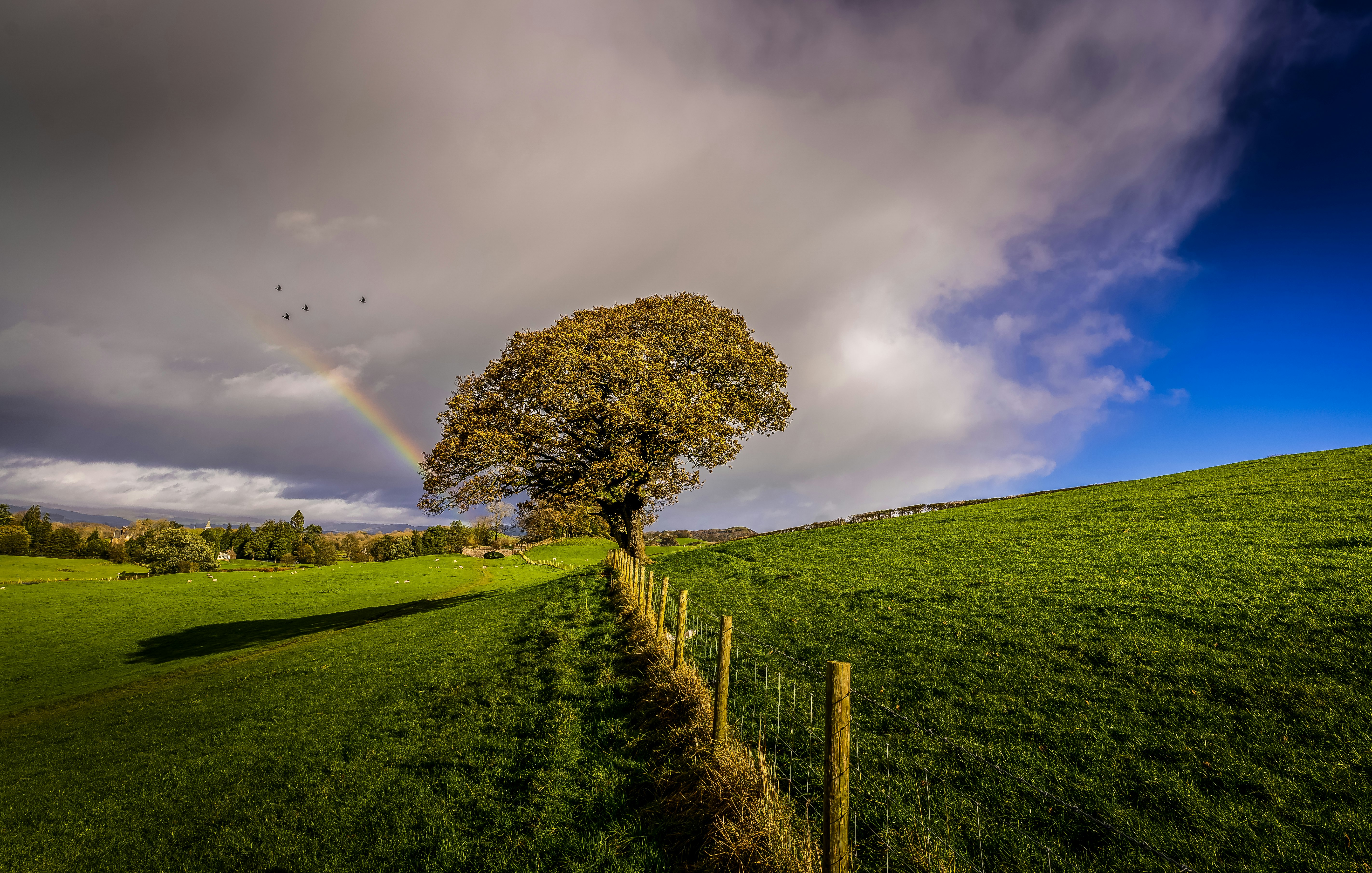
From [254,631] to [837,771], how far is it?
3750 cm

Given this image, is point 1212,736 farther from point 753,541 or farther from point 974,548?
point 753,541

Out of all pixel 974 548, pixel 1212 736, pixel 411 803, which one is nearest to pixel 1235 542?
pixel 974 548

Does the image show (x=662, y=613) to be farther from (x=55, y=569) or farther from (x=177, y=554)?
(x=55, y=569)

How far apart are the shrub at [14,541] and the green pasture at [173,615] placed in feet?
259

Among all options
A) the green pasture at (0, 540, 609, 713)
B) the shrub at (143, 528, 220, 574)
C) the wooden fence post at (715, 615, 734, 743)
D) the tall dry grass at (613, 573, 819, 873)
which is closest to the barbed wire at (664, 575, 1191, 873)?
the tall dry grass at (613, 573, 819, 873)

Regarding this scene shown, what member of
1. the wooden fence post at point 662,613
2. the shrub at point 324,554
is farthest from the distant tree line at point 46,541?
the wooden fence post at point 662,613

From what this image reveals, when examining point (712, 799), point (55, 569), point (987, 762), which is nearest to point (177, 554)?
point (55, 569)

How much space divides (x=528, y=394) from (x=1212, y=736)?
23539 mm

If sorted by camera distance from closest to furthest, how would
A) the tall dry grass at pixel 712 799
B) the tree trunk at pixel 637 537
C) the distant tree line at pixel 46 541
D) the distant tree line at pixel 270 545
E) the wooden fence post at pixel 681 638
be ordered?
the tall dry grass at pixel 712 799, the wooden fence post at pixel 681 638, the tree trunk at pixel 637 537, the distant tree line at pixel 46 541, the distant tree line at pixel 270 545

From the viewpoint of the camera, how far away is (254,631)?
29078 millimetres

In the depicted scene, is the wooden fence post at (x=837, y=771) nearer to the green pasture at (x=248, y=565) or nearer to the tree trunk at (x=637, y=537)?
the tree trunk at (x=637, y=537)

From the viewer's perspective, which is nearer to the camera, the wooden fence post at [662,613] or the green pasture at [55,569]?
the wooden fence post at [662,613]

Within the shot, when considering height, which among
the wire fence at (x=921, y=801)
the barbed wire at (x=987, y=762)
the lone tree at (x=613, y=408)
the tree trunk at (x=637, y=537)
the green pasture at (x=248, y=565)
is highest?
the lone tree at (x=613, y=408)

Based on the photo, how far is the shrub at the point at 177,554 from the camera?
65500 millimetres
